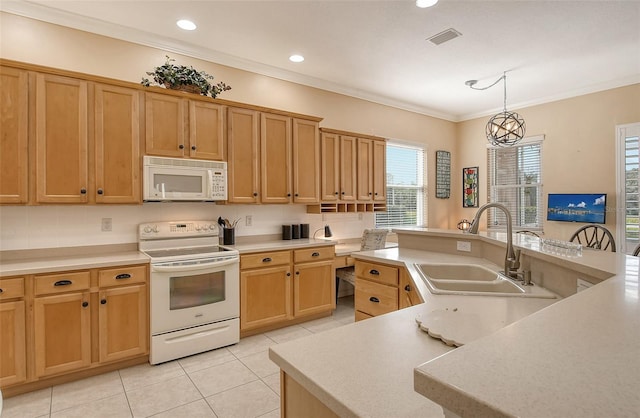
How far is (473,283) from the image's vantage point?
1929mm

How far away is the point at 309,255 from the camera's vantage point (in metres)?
3.83

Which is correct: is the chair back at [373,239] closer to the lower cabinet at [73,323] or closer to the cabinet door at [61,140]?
the lower cabinet at [73,323]

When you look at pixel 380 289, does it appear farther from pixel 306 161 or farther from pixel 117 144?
pixel 117 144

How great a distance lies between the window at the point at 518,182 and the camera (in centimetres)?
539

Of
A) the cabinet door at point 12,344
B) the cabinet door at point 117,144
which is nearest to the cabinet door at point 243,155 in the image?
the cabinet door at point 117,144

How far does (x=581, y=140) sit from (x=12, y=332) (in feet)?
21.8

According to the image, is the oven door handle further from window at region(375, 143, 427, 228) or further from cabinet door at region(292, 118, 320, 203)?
window at region(375, 143, 427, 228)

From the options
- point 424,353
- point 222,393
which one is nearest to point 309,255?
point 222,393

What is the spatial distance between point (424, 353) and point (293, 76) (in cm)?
400

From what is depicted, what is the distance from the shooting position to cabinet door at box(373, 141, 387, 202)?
4887 millimetres

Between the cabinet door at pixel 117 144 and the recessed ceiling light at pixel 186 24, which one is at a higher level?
the recessed ceiling light at pixel 186 24

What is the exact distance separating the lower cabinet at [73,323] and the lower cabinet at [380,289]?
1796 mm

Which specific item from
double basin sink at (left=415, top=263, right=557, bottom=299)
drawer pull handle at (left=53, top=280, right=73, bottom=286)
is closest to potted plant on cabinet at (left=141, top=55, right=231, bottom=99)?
drawer pull handle at (left=53, top=280, right=73, bottom=286)

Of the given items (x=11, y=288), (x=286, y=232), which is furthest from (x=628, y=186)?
(x=11, y=288)
